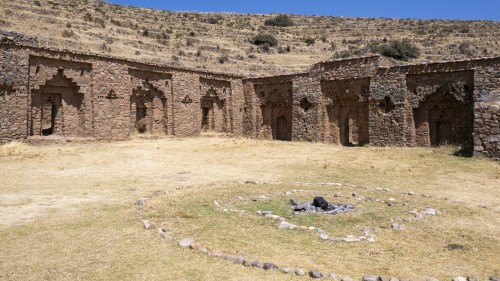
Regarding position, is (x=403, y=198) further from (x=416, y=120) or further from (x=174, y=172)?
(x=416, y=120)

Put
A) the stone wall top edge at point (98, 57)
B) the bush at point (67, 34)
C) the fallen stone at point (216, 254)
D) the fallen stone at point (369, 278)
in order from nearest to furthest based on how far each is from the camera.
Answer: the fallen stone at point (369, 278)
the fallen stone at point (216, 254)
the stone wall top edge at point (98, 57)
the bush at point (67, 34)

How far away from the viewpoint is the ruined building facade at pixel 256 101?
20.5 meters

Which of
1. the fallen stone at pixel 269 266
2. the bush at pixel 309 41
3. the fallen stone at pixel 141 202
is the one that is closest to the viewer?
the fallen stone at pixel 269 266

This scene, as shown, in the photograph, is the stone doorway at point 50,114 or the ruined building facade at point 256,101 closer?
the ruined building facade at point 256,101

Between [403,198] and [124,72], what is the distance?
60.6 feet

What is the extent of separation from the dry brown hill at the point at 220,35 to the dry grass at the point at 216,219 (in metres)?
26.0

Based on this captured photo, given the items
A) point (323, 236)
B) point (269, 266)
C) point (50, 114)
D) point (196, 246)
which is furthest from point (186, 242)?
point (50, 114)

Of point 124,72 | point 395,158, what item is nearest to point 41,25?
point 124,72

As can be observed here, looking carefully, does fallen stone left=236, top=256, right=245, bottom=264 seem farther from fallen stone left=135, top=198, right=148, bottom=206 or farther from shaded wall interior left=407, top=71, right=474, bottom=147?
shaded wall interior left=407, top=71, right=474, bottom=147

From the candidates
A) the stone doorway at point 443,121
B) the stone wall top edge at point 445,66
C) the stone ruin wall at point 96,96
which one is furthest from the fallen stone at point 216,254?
the stone wall top edge at point 445,66

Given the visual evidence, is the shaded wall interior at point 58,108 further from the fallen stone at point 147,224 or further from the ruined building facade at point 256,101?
the fallen stone at point 147,224

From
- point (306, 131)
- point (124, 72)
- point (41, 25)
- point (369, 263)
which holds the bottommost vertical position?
point (369, 263)

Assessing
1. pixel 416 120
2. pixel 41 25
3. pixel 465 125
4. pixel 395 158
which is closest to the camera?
pixel 395 158

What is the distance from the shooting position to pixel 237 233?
24.7 ft
